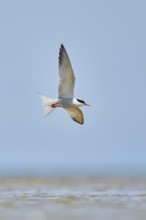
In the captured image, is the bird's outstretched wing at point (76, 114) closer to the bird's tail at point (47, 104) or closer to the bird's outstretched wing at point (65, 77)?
the bird's outstretched wing at point (65, 77)

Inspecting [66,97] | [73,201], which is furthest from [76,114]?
[73,201]

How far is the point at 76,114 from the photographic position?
82.7 ft

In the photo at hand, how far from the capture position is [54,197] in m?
22.0

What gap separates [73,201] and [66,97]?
4464 mm

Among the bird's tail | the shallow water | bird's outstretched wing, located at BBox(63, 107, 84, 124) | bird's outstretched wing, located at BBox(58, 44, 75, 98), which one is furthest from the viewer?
bird's outstretched wing, located at BBox(63, 107, 84, 124)

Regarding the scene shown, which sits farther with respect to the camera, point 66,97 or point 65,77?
point 66,97

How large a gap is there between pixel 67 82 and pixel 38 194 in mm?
3216

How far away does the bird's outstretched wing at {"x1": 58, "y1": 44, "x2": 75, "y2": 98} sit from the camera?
78.4 ft

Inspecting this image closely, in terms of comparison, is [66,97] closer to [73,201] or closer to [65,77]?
[65,77]

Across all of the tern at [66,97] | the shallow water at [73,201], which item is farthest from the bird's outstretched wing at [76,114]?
the shallow water at [73,201]

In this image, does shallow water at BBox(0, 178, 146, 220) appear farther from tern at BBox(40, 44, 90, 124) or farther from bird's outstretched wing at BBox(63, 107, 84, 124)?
tern at BBox(40, 44, 90, 124)

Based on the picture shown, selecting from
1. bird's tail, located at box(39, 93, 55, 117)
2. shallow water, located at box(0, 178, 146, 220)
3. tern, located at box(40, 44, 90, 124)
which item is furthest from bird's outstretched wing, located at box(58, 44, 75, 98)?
shallow water, located at box(0, 178, 146, 220)

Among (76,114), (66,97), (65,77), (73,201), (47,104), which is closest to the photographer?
(73,201)

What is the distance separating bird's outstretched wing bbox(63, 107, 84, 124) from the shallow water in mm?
1803
